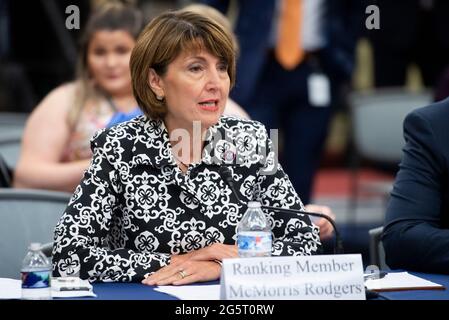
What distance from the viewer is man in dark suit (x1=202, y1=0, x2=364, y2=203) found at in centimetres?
587

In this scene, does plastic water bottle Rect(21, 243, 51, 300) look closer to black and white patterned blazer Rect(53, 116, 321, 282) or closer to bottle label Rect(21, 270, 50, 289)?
bottle label Rect(21, 270, 50, 289)

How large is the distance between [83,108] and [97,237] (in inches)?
68.7

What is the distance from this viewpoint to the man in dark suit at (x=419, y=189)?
326 cm

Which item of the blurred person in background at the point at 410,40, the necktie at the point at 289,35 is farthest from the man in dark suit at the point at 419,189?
the blurred person in background at the point at 410,40

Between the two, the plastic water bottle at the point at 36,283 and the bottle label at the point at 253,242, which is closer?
the plastic water bottle at the point at 36,283

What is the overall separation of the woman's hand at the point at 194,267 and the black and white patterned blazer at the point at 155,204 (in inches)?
2.3

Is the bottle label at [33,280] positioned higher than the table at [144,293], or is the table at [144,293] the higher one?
the bottle label at [33,280]

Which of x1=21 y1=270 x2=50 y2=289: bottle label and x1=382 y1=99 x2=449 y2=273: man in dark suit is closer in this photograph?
x1=21 y1=270 x2=50 y2=289: bottle label

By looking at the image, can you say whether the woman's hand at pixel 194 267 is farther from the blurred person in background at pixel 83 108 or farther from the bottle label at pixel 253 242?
the blurred person in background at pixel 83 108

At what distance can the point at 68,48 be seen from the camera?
826 cm

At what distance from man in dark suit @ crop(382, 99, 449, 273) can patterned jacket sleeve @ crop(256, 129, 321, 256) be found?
0.25 meters

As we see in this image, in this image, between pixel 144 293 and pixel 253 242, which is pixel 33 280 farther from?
pixel 253 242

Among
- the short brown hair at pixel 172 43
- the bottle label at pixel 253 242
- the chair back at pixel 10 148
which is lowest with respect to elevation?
the bottle label at pixel 253 242

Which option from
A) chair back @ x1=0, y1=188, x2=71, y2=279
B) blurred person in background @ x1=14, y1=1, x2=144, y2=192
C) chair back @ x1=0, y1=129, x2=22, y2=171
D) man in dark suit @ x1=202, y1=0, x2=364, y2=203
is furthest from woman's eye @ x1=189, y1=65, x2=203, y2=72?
man in dark suit @ x1=202, y1=0, x2=364, y2=203
